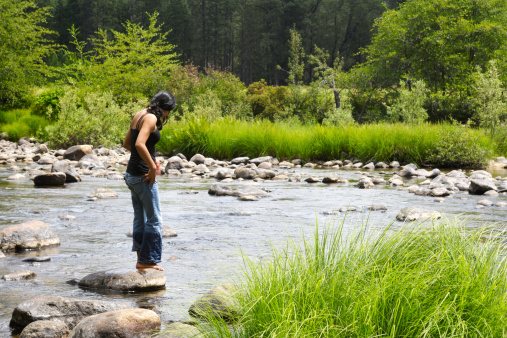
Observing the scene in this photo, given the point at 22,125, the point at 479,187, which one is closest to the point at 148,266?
the point at 479,187

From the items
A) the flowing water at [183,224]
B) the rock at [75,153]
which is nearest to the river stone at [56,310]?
the flowing water at [183,224]

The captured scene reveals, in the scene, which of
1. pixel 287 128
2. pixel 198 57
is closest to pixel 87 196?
pixel 287 128

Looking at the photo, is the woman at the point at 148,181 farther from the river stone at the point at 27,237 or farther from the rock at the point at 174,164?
the rock at the point at 174,164

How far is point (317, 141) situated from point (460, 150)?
4394 mm

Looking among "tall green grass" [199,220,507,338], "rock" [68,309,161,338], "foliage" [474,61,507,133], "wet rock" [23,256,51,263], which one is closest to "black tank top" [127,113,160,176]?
"wet rock" [23,256,51,263]

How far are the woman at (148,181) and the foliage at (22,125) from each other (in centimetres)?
1890

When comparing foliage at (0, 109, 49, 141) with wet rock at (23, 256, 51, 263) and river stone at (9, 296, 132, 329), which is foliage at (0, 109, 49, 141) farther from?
river stone at (9, 296, 132, 329)

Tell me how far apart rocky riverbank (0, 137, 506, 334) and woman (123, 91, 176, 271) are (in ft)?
11.3

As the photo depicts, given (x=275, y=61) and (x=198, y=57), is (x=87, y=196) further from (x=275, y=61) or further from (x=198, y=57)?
(x=198, y=57)

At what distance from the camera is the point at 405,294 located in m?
2.51

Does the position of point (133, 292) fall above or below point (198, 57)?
below

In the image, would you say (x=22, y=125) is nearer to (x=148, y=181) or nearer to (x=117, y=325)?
(x=148, y=181)

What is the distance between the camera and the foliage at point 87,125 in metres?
18.5

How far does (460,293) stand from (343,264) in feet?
2.06
